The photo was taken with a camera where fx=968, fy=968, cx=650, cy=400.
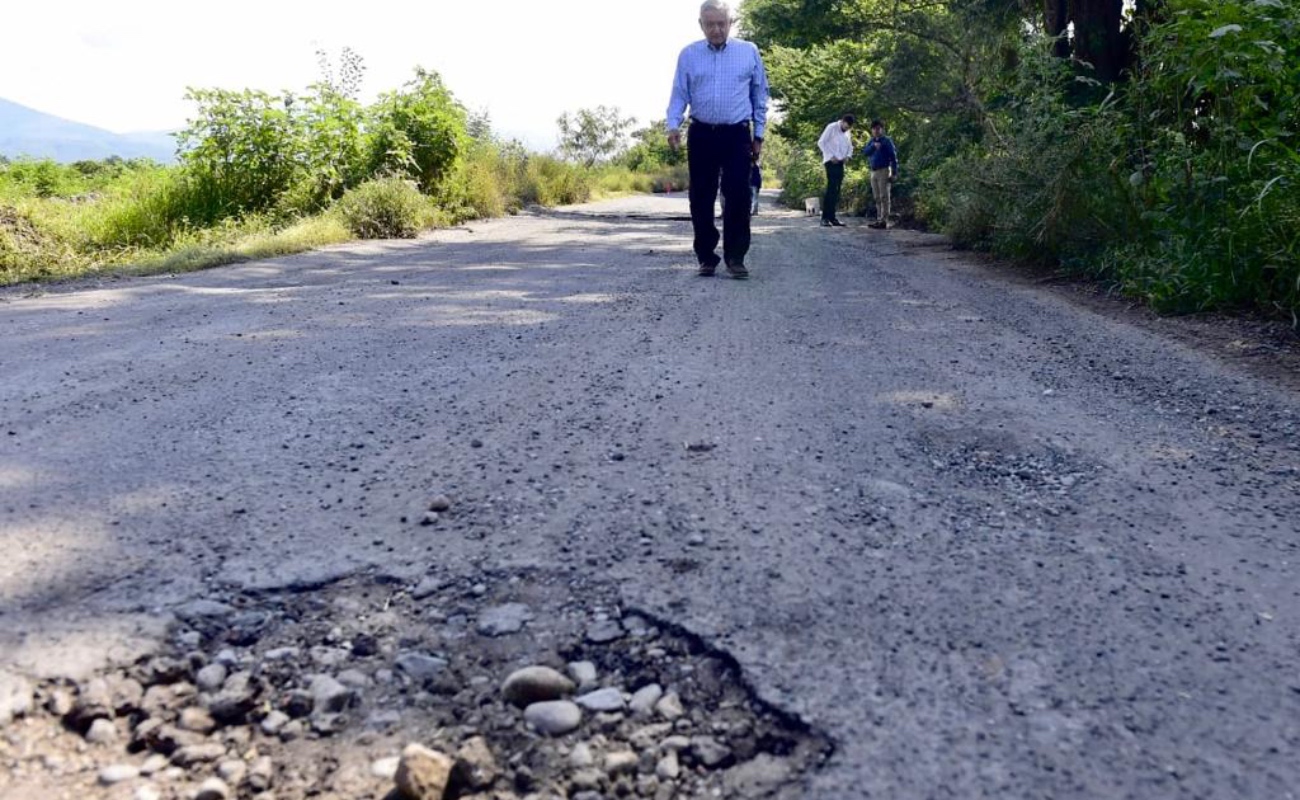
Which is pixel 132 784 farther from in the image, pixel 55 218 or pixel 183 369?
pixel 55 218

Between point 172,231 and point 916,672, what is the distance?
10.3 meters

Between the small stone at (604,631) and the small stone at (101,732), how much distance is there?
818 millimetres

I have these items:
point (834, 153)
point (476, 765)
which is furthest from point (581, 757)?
point (834, 153)

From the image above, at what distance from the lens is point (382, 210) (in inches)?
439

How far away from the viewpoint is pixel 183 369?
396 cm

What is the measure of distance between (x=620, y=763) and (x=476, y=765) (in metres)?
0.22

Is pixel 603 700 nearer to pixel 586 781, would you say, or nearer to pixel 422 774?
pixel 586 781

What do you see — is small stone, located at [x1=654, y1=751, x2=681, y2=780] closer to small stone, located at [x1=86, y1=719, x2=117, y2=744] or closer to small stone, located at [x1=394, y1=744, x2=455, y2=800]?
small stone, located at [x1=394, y1=744, x2=455, y2=800]

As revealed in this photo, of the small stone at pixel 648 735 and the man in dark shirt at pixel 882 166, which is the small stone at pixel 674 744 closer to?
the small stone at pixel 648 735

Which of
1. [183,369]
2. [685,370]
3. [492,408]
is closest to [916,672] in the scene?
[492,408]

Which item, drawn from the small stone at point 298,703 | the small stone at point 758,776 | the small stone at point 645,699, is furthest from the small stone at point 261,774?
the small stone at point 758,776

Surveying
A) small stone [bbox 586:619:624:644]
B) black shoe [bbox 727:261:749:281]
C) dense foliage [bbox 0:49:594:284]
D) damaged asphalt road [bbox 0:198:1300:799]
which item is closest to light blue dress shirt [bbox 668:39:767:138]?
black shoe [bbox 727:261:749:281]

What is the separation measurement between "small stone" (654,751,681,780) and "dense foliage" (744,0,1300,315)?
4321mm

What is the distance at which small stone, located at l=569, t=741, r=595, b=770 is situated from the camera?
152 cm
